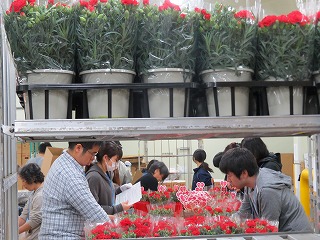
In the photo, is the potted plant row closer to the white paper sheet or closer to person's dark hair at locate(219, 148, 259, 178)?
person's dark hair at locate(219, 148, 259, 178)

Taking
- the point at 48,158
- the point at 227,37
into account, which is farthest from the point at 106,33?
the point at 48,158

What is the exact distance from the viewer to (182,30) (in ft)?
5.72

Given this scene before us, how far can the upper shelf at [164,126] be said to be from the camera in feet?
5.16

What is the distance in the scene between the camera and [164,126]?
5.31 ft

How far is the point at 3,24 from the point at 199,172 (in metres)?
5.35

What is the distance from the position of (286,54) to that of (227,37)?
0.22 m

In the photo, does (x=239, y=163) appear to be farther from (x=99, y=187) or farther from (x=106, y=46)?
(x=106, y=46)

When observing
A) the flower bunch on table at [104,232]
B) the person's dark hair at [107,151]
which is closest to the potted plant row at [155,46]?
the flower bunch on table at [104,232]

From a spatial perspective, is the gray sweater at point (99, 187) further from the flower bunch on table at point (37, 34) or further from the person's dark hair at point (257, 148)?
the flower bunch on table at point (37, 34)

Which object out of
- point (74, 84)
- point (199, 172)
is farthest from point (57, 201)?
point (199, 172)

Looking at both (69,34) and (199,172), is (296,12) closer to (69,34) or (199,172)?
(69,34)

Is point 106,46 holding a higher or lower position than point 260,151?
higher

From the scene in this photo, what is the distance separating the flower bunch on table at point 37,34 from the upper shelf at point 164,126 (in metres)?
0.24

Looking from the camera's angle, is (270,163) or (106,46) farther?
(270,163)
